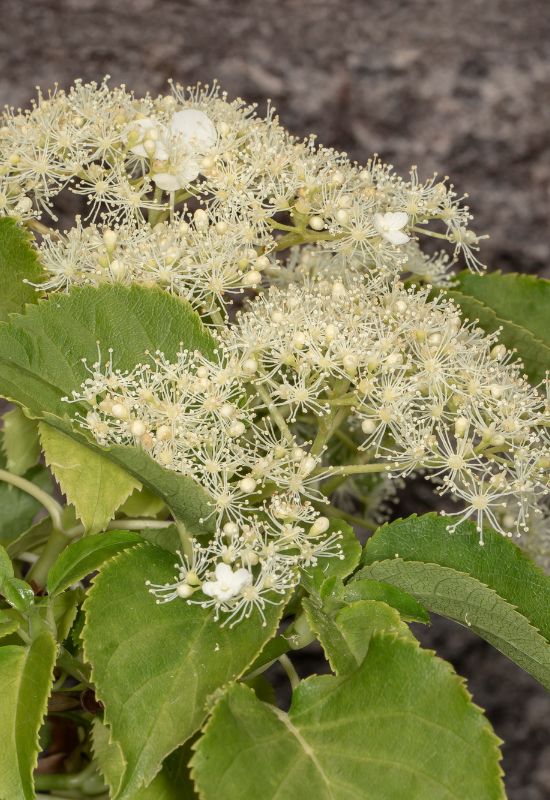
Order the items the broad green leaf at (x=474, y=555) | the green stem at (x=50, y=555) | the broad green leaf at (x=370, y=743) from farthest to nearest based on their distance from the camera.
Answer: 1. the green stem at (x=50, y=555)
2. the broad green leaf at (x=474, y=555)
3. the broad green leaf at (x=370, y=743)

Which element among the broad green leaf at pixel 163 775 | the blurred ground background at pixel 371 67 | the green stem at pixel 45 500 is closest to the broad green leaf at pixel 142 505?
the green stem at pixel 45 500

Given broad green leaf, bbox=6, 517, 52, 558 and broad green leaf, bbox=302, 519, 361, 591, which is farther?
broad green leaf, bbox=6, 517, 52, 558

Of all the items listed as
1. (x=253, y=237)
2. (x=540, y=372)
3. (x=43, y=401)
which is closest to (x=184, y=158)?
(x=253, y=237)

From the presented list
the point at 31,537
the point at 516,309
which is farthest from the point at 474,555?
the point at 31,537

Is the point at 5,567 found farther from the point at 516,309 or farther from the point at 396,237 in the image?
the point at 516,309

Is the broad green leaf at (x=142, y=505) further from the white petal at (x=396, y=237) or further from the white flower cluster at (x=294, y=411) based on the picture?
the white petal at (x=396, y=237)

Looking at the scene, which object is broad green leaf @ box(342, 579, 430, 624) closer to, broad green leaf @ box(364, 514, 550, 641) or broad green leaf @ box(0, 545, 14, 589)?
broad green leaf @ box(364, 514, 550, 641)

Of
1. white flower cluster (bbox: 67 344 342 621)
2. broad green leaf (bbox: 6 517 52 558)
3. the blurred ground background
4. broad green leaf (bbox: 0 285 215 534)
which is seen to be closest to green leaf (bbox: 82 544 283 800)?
white flower cluster (bbox: 67 344 342 621)
